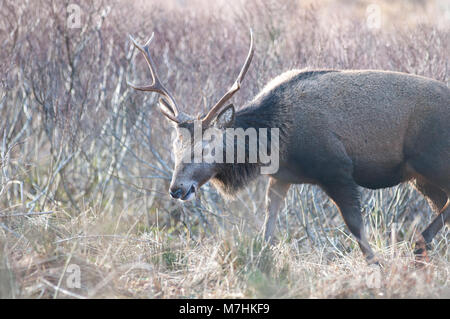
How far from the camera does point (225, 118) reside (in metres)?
5.98

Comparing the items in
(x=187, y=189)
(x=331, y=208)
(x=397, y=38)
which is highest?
Result: (x=397, y=38)

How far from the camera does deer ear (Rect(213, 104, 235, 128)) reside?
592 cm

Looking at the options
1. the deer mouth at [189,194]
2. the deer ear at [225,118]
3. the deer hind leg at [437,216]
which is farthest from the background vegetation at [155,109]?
the deer ear at [225,118]

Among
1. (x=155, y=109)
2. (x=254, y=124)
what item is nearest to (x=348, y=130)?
(x=254, y=124)

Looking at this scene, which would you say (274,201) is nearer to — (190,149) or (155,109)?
(190,149)

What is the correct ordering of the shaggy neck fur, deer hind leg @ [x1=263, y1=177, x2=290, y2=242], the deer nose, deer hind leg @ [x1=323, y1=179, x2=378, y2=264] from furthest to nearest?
deer hind leg @ [x1=263, y1=177, x2=290, y2=242], the shaggy neck fur, deer hind leg @ [x1=323, y1=179, x2=378, y2=264], the deer nose

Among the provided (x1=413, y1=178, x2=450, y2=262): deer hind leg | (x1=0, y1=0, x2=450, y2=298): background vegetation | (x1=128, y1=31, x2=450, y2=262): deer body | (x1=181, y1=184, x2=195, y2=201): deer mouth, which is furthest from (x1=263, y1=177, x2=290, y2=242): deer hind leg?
(x1=413, y1=178, x2=450, y2=262): deer hind leg

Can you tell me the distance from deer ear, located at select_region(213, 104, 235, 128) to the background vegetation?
1.01 metres

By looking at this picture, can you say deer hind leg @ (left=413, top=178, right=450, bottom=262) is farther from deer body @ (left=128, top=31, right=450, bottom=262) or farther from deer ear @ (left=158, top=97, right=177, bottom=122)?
deer ear @ (left=158, top=97, right=177, bottom=122)

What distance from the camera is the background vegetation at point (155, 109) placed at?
6.24 m
